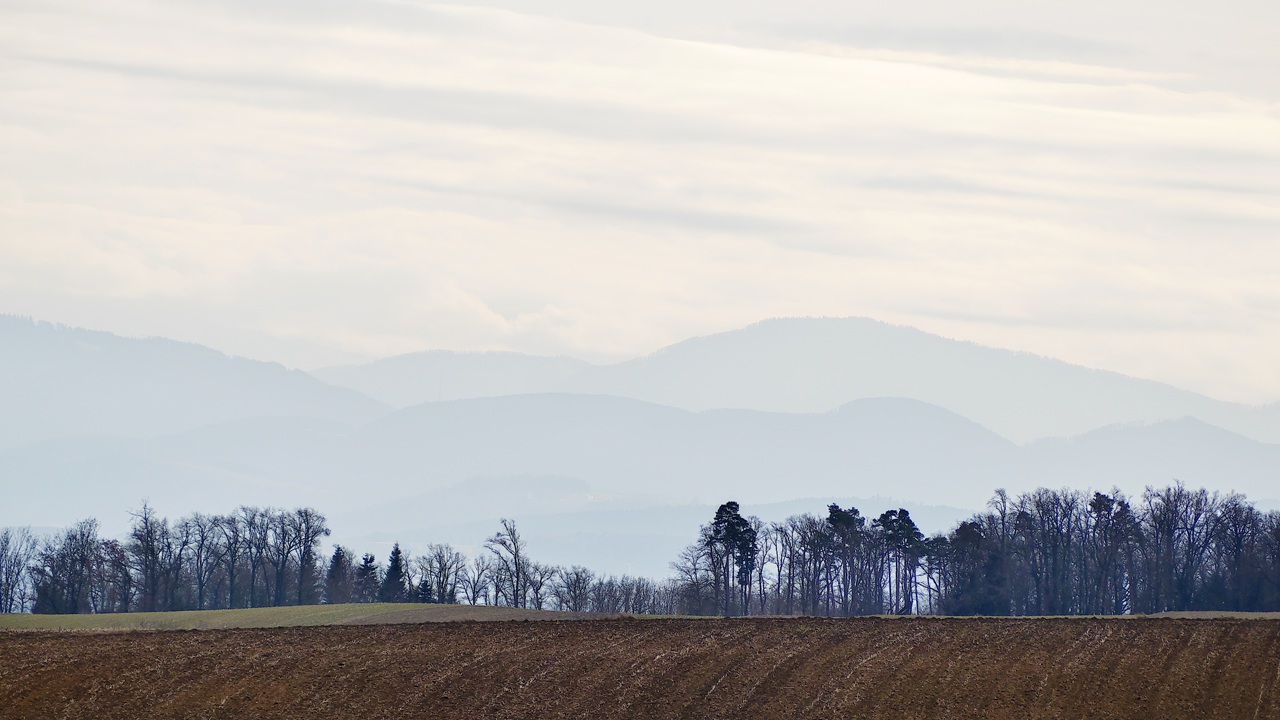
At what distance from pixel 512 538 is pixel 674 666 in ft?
182

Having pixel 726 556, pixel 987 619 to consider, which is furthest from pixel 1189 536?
pixel 987 619

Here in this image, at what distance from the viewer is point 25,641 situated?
169ft

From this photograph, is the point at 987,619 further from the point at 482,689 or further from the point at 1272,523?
→ the point at 1272,523

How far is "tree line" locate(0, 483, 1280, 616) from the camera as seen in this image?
316 feet

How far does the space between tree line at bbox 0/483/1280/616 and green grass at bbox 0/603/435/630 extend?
Answer: 21.5m

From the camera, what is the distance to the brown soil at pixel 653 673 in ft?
143

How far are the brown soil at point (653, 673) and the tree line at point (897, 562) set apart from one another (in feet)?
132

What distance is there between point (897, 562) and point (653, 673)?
58837 millimetres

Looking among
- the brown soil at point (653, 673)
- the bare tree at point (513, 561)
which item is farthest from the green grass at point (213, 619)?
the bare tree at point (513, 561)

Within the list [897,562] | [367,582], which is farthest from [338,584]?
[897,562]

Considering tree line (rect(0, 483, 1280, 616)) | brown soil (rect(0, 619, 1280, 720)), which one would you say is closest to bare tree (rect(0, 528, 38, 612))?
tree line (rect(0, 483, 1280, 616))

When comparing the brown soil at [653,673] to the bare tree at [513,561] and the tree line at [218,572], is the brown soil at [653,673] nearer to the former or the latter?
the bare tree at [513,561]

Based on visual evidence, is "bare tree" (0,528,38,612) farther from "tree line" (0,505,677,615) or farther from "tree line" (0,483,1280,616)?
"tree line" (0,483,1280,616)

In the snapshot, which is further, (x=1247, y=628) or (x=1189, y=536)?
(x=1189, y=536)
